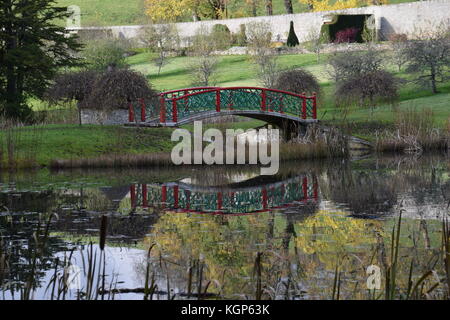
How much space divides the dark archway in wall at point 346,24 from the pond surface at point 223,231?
31985 millimetres

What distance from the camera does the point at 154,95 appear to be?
27.2m

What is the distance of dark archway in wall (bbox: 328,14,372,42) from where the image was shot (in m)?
54.1

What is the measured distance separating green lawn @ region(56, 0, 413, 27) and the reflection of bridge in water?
2002 inches

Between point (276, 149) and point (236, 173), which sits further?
point (276, 149)

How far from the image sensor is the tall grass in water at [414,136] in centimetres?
2622

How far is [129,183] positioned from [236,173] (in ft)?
12.2

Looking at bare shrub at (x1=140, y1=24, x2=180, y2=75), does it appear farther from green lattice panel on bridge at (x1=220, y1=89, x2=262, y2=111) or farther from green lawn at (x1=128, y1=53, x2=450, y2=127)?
green lattice panel on bridge at (x1=220, y1=89, x2=262, y2=111)

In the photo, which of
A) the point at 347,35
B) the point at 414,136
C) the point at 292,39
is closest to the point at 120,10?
the point at 292,39

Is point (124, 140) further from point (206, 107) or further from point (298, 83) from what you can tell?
point (298, 83)

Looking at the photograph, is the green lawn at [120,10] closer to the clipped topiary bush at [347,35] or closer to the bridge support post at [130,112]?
the clipped topiary bush at [347,35]

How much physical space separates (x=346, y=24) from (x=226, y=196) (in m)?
39.1
